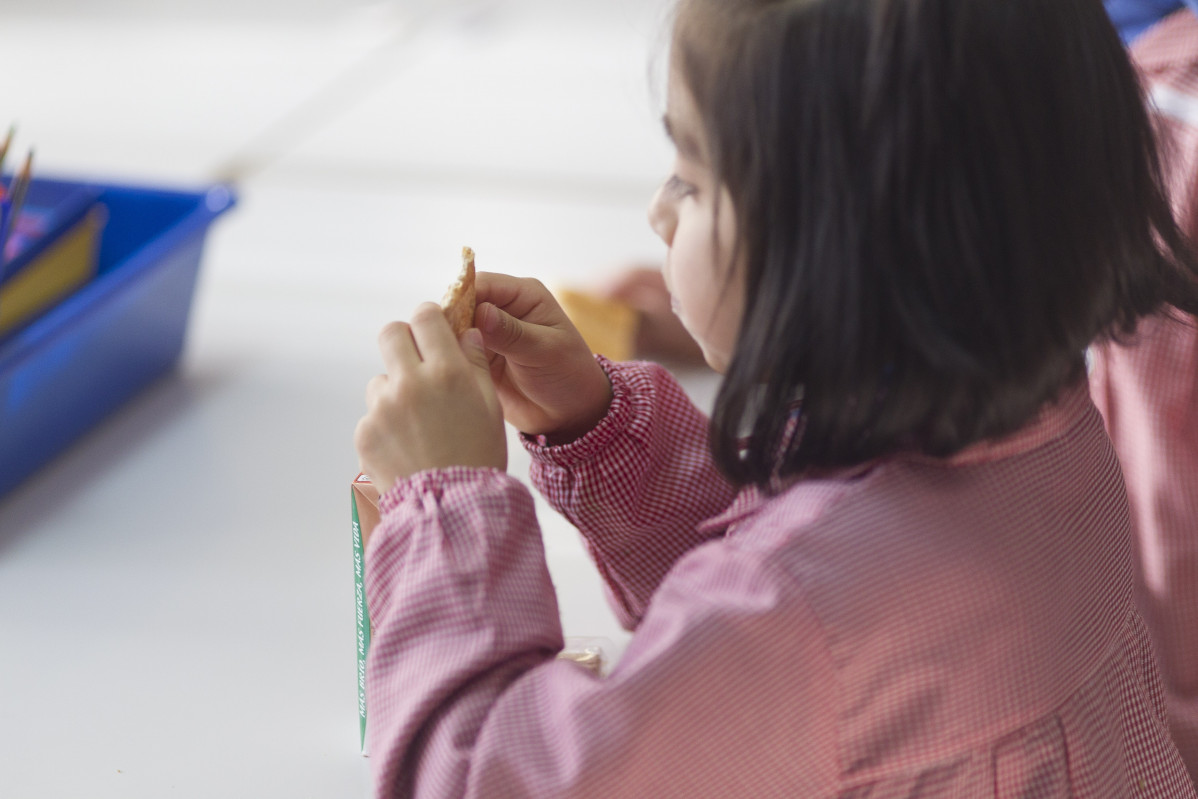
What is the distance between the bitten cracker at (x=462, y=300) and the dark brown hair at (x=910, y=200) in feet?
0.50

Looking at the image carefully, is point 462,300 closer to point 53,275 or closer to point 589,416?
point 589,416

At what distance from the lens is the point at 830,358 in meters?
0.49

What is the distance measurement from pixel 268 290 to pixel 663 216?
0.68 m

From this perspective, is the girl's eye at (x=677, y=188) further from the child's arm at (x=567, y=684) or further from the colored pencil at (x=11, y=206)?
the colored pencil at (x=11, y=206)

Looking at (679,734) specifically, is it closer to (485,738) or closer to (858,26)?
(485,738)

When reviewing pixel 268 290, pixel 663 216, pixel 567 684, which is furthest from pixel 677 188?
pixel 268 290

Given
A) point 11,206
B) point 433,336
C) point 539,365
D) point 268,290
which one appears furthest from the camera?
point 268,290

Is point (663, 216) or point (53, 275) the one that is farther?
point (53, 275)

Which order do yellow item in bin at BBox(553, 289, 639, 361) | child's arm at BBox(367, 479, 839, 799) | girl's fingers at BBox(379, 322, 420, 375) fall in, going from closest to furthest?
child's arm at BBox(367, 479, 839, 799) < girl's fingers at BBox(379, 322, 420, 375) < yellow item in bin at BBox(553, 289, 639, 361)

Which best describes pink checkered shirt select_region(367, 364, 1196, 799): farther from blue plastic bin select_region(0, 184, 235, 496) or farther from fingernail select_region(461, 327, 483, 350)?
blue plastic bin select_region(0, 184, 235, 496)

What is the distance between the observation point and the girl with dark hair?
0.47 metres

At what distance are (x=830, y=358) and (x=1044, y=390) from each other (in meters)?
0.10

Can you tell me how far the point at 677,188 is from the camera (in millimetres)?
572

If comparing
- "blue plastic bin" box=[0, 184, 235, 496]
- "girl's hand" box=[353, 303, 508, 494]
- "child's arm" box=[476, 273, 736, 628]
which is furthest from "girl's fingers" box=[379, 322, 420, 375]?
"blue plastic bin" box=[0, 184, 235, 496]
